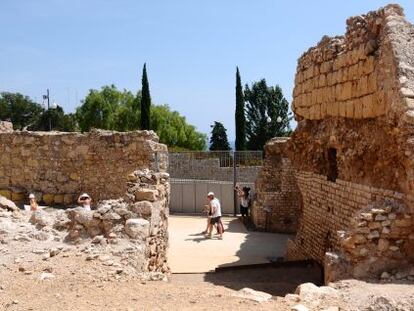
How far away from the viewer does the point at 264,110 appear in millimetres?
45500

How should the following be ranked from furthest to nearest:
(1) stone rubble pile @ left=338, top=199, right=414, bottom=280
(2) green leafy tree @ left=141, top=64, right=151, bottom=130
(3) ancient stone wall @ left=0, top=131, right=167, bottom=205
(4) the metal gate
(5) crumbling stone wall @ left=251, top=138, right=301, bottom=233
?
(2) green leafy tree @ left=141, top=64, right=151, bottom=130
(4) the metal gate
(5) crumbling stone wall @ left=251, top=138, right=301, bottom=233
(3) ancient stone wall @ left=0, top=131, right=167, bottom=205
(1) stone rubble pile @ left=338, top=199, right=414, bottom=280

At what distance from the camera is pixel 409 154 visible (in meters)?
6.54

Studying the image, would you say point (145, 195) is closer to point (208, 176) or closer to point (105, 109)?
point (208, 176)

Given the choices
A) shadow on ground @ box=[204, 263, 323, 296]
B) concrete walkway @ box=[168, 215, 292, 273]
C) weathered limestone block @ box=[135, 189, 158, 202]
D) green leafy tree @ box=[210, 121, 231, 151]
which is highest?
green leafy tree @ box=[210, 121, 231, 151]

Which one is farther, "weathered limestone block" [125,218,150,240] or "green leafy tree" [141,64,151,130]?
"green leafy tree" [141,64,151,130]

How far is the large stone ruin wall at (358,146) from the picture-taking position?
6.31 meters

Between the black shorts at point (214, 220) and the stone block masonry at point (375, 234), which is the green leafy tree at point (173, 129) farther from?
the stone block masonry at point (375, 234)

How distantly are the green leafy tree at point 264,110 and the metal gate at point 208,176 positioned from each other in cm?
2322

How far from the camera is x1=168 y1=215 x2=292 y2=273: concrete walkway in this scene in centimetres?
1138

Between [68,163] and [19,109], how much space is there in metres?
45.2

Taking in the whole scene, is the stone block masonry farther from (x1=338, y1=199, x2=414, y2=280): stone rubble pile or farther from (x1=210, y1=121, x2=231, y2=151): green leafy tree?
(x1=210, y1=121, x2=231, y2=151): green leafy tree

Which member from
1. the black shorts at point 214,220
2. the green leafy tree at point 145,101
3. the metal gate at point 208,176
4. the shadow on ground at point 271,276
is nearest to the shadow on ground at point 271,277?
the shadow on ground at point 271,276

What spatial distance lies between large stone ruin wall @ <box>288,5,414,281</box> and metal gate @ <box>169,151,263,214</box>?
28.9 feet

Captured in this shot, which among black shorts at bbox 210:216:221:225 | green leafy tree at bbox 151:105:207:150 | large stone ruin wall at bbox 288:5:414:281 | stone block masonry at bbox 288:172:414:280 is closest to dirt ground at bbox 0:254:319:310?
stone block masonry at bbox 288:172:414:280
